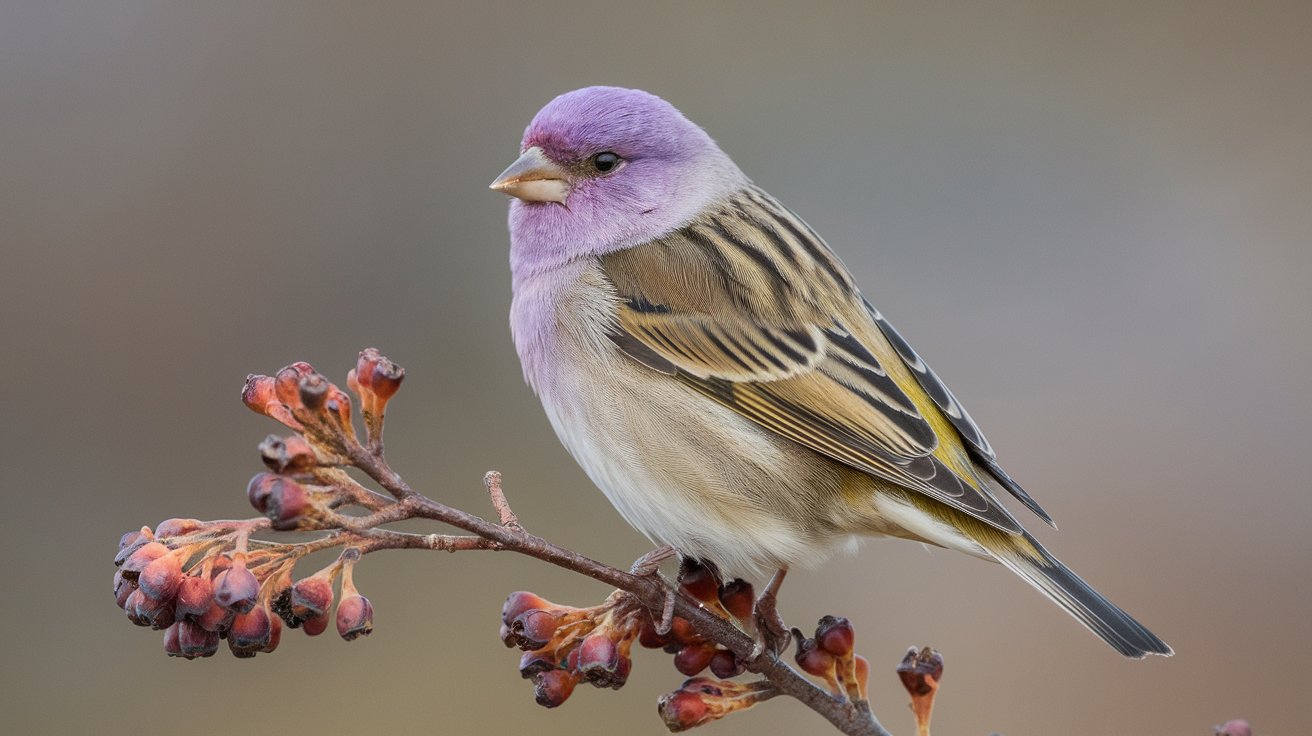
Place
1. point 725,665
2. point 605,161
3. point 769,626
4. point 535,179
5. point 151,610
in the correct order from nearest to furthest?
point 151,610, point 725,665, point 769,626, point 535,179, point 605,161

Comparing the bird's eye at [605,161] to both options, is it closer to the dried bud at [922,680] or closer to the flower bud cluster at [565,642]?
the flower bud cluster at [565,642]

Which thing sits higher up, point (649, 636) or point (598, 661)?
point (649, 636)

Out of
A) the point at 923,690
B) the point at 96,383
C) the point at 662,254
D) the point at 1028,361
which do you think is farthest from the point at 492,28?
the point at 923,690

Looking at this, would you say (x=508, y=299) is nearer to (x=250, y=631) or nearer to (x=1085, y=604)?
(x=1085, y=604)

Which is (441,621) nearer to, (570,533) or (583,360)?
(570,533)

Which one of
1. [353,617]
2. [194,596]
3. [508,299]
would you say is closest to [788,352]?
[353,617]

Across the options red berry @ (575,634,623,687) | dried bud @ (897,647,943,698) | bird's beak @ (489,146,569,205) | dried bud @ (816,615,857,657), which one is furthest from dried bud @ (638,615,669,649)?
bird's beak @ (489,146,569,205)

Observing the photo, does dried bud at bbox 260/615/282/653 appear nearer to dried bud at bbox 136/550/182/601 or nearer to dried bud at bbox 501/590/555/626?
dried bud at bbox 136/550/182/601

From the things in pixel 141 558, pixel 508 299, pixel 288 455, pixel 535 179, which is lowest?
pixel 141 558
